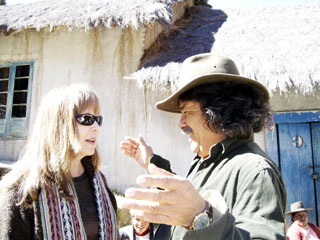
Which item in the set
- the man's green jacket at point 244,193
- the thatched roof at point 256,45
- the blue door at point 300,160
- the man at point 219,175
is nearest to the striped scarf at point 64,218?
the man at point 219,175

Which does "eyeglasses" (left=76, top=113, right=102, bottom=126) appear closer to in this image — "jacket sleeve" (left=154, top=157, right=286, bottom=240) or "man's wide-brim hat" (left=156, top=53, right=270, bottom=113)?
"man's wide-brim hat" (left=156, top=53, right=270, bottom=113)

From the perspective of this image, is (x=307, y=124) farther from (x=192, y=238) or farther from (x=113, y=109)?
(x=192, y=238)

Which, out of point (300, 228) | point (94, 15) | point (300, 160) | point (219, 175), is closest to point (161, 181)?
point (219, 175)

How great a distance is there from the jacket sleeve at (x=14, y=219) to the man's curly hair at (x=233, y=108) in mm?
→ 1066

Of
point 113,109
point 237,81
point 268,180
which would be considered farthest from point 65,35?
point 268,180

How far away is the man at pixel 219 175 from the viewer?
775 mm

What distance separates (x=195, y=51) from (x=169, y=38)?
1.04 m

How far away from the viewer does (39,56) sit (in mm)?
5898

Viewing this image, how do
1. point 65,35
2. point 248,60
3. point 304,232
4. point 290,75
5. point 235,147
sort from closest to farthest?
point 235,147 → point 304,232 → point 290,75 → point 248,60 → point 65,35

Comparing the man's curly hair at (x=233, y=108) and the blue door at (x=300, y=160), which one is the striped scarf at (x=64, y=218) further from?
the blue door at (x=300, y=160)

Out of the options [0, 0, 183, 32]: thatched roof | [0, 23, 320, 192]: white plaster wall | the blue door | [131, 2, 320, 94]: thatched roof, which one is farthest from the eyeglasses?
the blue door

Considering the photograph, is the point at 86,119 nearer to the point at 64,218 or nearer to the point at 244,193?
the point at 64,218

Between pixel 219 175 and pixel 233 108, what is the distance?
0.33m

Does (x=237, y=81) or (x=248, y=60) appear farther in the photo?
(x=248, y=60)
